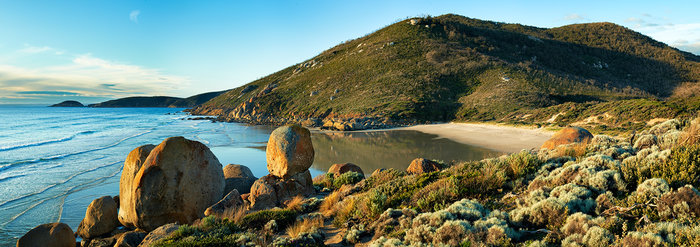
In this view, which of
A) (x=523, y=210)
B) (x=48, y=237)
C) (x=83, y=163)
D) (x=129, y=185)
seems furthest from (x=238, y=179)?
(x=83, y=163)

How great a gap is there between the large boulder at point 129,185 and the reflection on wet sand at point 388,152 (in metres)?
11.5

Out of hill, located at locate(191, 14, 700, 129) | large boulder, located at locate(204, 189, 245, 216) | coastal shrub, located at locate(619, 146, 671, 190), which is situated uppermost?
hill, located at locate(191, 14, 700, 129)

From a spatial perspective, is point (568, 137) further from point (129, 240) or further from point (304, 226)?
point (129, 240)

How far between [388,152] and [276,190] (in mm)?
15241

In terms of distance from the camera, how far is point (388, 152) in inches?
1030

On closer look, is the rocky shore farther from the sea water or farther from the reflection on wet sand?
the reflection on wet sand

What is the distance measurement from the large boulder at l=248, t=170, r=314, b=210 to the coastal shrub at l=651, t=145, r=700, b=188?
1018 centimetres

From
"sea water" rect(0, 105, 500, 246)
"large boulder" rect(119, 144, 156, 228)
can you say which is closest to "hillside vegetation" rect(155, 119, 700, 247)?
"large boulder" rect(119, 144, 156, 228)

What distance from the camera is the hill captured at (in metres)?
53.9

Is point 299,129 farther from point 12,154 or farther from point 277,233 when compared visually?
point 12,154

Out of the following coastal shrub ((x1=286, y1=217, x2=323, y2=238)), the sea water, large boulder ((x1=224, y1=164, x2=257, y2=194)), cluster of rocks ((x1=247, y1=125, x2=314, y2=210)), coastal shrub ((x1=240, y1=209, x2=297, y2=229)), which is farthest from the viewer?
the sea water

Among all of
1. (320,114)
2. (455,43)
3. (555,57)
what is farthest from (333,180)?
(555,57)

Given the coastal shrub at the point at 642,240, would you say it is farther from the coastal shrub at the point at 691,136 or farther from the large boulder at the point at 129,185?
the large boulder at the point at 129,185

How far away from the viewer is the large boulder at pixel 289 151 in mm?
13016
